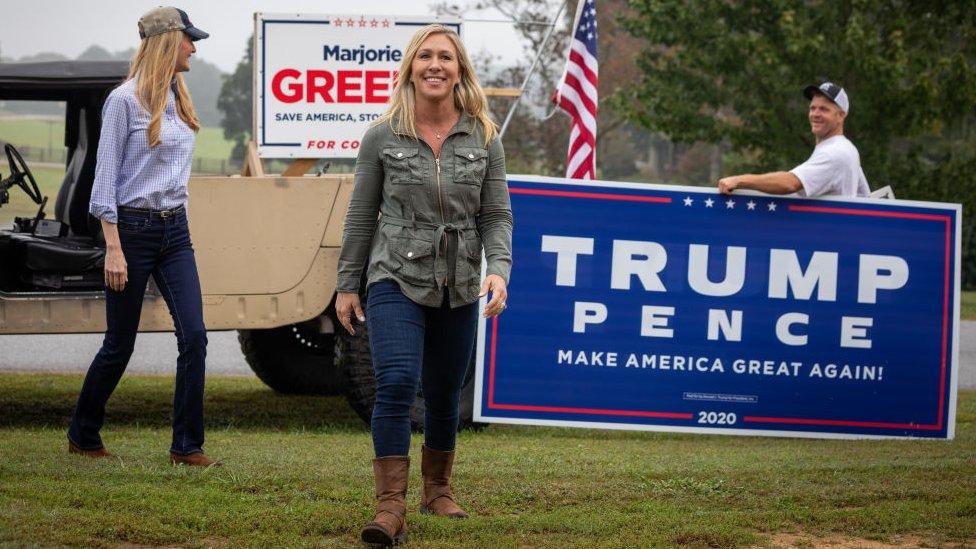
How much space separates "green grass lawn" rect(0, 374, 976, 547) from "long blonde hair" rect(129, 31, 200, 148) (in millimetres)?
1469

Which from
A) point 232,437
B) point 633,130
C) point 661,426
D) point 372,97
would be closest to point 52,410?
point 232,437

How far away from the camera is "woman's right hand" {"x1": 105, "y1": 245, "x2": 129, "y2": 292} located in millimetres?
5863

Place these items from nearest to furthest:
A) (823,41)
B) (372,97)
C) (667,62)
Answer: (372,97) → (823,41) → (667,62)

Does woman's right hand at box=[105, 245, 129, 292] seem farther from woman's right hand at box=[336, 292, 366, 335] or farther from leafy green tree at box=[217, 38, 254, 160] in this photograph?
leafy green tree at box=[217, 38, 254, 160]

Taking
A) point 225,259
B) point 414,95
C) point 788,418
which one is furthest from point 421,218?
point 788,418

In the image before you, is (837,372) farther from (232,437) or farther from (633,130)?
(633,130)

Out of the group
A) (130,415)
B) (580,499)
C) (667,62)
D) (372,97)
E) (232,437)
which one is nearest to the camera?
(580,499)

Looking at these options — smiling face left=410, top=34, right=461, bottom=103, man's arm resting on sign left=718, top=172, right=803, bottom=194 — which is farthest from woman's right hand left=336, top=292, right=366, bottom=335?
man's arm resting on sign left=718, top=172, right=803, bottom=194

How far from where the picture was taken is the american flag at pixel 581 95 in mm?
10430

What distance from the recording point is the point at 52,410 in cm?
865

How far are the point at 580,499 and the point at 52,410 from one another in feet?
13.9

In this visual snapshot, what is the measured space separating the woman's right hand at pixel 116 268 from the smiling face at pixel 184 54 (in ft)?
2.71

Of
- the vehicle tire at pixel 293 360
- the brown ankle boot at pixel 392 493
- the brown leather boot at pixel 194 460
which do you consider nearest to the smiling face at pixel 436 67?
the brown ankle boot at pixel 392 493

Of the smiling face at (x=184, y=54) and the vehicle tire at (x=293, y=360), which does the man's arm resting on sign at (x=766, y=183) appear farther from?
the vehicle tire at (x=293, y=360)
